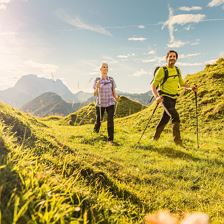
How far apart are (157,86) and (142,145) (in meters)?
2.54

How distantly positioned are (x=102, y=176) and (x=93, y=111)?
2803 cm

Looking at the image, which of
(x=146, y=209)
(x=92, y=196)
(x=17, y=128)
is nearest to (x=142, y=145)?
(x=17, y=128)

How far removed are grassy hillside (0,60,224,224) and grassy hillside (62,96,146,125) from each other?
14019mm

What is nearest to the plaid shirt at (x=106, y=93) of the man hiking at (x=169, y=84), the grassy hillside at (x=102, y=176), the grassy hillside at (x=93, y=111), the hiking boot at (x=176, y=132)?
the grassy hillside at (x=102, y=176)

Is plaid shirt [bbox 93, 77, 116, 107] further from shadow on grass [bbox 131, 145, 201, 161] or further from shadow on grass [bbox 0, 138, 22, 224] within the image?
shadow on grass [bbox 0, 138, 22, 224]

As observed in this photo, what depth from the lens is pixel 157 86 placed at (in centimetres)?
1398

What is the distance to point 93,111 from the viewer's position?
34.7 m

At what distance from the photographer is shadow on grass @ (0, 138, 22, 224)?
10.5 ft

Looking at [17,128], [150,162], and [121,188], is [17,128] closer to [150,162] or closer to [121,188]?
[121,188]

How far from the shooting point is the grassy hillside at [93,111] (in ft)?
111

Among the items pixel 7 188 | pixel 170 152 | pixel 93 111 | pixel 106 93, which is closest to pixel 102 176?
pixel 7 188

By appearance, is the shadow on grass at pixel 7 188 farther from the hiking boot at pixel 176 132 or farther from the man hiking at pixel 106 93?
the man hiking at pixel 106 93

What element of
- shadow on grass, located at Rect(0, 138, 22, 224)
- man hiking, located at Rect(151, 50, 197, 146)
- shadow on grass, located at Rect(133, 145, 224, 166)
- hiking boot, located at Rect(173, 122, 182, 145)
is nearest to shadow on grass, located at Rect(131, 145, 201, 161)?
shadow on grass, located at Rect(133, 145, 224, 166)

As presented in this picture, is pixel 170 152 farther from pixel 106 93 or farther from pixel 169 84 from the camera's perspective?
pixel 106 93
